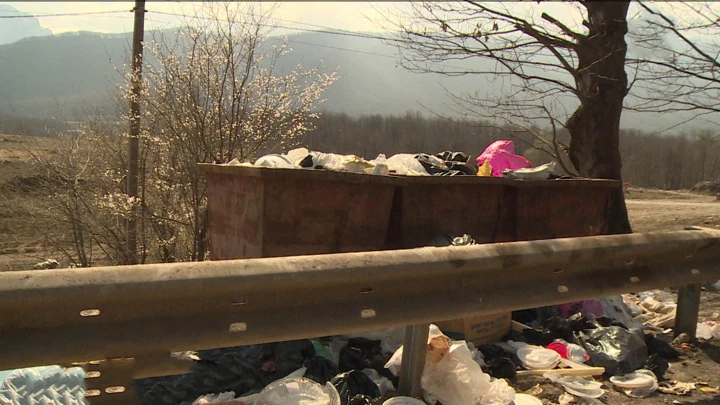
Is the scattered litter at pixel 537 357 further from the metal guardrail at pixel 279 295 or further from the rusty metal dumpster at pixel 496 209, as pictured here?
the rusty metal dumpster at pixel 496 209

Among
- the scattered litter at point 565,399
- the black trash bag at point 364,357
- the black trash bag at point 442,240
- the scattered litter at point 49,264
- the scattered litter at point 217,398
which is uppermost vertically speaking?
the black trash bag at point 442,240

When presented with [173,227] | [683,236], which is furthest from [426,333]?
[173,227]

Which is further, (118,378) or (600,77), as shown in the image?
(600,77)

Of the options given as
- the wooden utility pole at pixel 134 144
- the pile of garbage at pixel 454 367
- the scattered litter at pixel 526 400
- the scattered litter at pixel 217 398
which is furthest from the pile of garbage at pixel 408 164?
the wooden utility pole at pixel 134 144

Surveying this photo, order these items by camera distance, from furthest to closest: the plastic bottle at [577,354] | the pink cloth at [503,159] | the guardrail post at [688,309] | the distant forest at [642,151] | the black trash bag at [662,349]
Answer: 1. the distant forest at [642,151]
2. the pink cloth at [503,159]
3. the guardrail post at [688,309]
4. the black trash bag at [662,349]
5. the plastic bottle at [577,354]

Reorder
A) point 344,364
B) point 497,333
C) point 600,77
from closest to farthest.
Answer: point 344,364, point 497,333, point 600,77

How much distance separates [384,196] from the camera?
4469 mm

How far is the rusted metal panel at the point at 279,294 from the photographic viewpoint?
1.90 meters

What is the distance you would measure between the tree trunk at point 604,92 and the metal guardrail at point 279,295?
5.64 metres

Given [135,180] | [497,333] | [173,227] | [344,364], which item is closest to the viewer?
[344,364]

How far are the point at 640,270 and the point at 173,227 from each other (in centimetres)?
829

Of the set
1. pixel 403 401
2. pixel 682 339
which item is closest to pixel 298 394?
pixel 403 401

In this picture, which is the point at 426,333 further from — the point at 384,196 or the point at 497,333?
the point at 384,196

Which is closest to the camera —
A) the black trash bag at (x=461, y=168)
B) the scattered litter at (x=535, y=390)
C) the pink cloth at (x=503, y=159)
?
the scattered litter at (x=535, y=390)
